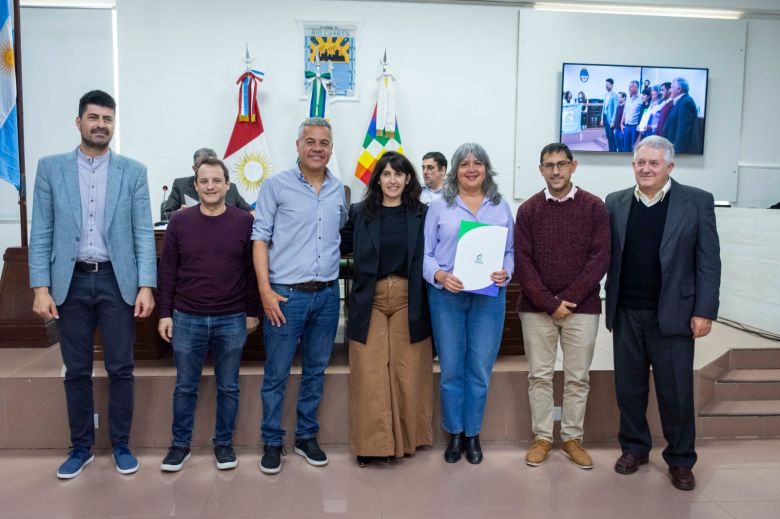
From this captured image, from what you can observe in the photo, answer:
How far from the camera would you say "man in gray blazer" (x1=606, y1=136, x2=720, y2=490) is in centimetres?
238

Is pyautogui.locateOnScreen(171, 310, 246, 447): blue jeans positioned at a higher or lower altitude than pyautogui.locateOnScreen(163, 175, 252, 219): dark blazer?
lower

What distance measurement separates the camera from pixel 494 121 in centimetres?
577

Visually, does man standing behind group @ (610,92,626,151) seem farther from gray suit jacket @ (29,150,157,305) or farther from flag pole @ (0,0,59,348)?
flag pole @ (0,0,59,348)

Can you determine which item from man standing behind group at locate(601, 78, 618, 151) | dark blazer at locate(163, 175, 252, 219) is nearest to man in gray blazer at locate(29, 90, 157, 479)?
dark blazer at locate(163, 175, 252, 219)

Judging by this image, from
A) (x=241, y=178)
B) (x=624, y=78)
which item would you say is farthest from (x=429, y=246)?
(x=624, y=78)

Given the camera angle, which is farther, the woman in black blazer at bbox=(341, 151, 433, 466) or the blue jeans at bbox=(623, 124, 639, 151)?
the blue jeans at bbox=(623, 124, 639, 151)

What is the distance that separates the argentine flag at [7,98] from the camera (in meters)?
3.46

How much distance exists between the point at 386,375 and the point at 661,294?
1.25m

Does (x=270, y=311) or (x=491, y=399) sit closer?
(x=270, y=311)

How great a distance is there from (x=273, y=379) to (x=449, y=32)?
4.30 meters

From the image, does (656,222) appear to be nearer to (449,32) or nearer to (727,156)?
(449,32)

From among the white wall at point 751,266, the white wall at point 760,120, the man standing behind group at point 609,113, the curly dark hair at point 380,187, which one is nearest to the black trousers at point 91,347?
the curly dark hair at point 380,187

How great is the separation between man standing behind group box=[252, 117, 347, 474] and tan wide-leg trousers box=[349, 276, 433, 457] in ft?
0.71

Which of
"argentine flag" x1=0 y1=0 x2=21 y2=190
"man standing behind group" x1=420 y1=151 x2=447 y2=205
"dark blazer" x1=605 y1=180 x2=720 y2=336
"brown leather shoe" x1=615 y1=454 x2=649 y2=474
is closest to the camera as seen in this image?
"dark blazer" x1=605 y1=180 x2=720 y2=336
